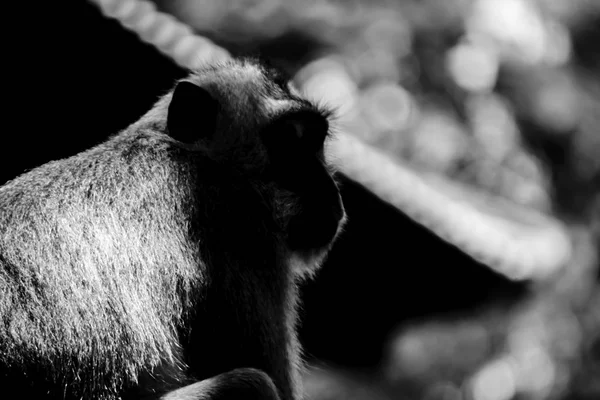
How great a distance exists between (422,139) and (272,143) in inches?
234

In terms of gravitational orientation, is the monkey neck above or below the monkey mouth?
below

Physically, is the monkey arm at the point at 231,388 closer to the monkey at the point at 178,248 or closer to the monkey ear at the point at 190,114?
the monkey at the point at 178,248

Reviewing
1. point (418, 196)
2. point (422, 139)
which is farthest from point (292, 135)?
point (422, 139)

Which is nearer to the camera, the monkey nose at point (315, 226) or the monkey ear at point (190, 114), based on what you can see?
the monkey ear at point (190, 114)

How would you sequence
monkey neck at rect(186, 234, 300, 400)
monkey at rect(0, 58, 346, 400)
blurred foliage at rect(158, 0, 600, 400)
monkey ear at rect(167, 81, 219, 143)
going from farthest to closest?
blurred foliage at rect(158, 0, 600, 400) → monkey ear at rect(167, 81, 219, 143) → monkey neck at rect(186, 234, 300, 400) → monkey at rect(0, 58, 346, 400)

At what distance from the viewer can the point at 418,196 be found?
520 centimetres

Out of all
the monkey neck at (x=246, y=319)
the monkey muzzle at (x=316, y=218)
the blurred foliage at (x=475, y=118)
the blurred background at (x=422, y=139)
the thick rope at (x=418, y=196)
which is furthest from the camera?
the blurred foliage at (x=475, y=118)

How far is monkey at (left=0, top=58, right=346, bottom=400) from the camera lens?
9.47ft

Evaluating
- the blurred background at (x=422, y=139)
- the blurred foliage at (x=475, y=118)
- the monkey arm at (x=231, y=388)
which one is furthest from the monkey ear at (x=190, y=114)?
the blurred foliage at (x=475, y=118)

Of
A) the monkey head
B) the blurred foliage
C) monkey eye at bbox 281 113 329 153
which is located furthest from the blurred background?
monkey eye at bbox 281 113 329 153

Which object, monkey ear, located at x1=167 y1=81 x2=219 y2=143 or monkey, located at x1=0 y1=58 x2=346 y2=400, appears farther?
monkey ear, located at x1=167 y1=81 x2=219 y2=143

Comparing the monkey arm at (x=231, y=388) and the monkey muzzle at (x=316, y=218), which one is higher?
the monkey muzzle at (x=316, y=218)

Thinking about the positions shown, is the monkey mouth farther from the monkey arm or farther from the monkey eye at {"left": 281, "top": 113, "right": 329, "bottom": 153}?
the monkey arm

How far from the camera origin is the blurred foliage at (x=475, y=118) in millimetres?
8547
